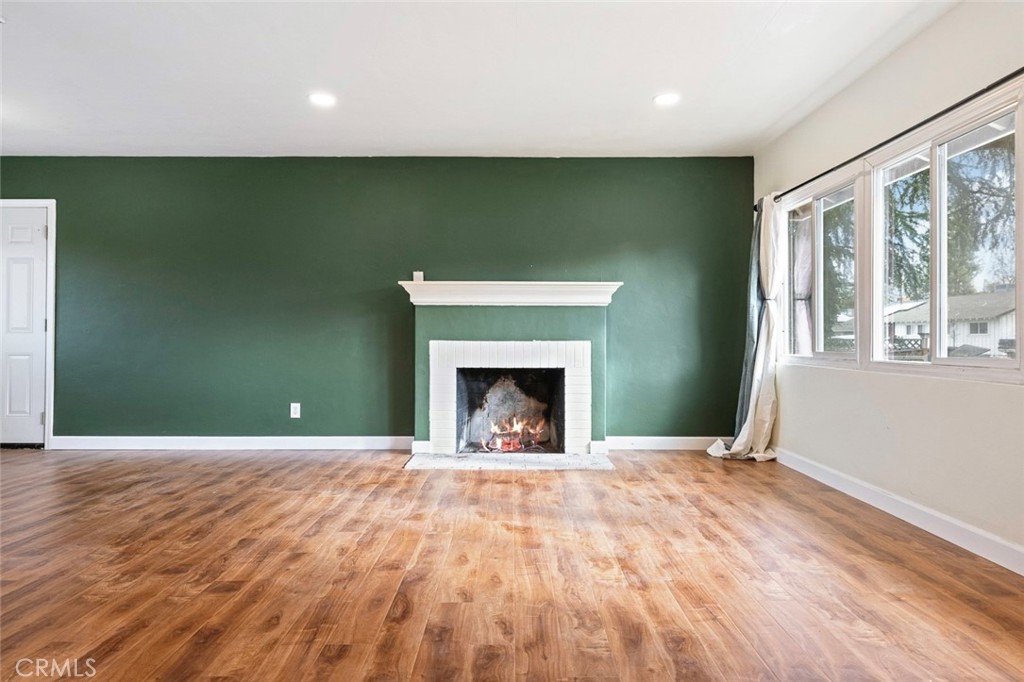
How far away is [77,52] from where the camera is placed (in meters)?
2.98

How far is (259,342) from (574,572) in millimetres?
3668

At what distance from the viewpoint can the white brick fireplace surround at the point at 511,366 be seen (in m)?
4.50

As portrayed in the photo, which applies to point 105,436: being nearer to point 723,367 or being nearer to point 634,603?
point 634,603

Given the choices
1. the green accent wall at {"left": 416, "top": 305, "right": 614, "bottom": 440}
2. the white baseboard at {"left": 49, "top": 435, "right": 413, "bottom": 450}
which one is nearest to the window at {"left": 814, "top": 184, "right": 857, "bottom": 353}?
the green accent wall at {"left": 416, "top": 305, "right": 614, "bottom": 440}

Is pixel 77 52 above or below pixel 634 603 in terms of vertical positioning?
above

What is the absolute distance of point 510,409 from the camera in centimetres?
481

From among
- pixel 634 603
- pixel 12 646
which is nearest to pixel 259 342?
pixel 12 646

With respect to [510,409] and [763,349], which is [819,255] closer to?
[763,349]

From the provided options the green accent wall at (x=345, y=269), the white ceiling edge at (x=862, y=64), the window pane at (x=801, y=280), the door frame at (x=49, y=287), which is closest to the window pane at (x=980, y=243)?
the white ceiling edge at (x=862, y=64)

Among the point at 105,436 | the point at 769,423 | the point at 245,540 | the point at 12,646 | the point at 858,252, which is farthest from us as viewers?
the point at 105,436

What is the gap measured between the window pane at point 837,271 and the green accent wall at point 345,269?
91 centimetres

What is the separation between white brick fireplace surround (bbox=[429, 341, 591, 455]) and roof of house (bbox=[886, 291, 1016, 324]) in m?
2.29

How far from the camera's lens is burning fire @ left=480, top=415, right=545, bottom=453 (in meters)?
4.77

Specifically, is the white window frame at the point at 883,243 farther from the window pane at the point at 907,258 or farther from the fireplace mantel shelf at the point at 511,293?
the fireplace mantel shelf at the point at 511,293
